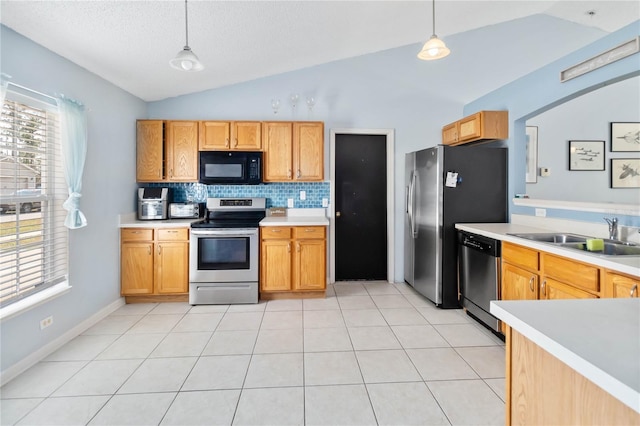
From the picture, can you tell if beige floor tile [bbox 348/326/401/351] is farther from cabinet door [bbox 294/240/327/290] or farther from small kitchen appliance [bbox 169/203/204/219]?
small kitchen appliance [bbox 169/203/204/219]

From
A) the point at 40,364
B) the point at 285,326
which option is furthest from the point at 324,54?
the point at 40,364

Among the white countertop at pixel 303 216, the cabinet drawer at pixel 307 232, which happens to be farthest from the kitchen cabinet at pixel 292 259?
the white countertop at pixel 303 216

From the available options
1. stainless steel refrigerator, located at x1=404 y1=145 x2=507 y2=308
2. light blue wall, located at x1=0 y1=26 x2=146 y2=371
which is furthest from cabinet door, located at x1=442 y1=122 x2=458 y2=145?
light blue wall, located at x1=0 y1=26 x2=146 y2=371

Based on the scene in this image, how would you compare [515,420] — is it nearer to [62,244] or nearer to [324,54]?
[62,244]

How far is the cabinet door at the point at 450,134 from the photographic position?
3.76m

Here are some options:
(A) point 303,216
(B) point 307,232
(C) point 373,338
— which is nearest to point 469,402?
(C) point 373,338

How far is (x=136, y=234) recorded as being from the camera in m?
3.37

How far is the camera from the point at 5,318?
6.55ft

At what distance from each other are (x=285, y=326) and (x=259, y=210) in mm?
1621

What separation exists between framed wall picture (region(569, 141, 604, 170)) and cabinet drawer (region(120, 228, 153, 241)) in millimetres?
4533

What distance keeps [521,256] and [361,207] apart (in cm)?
214

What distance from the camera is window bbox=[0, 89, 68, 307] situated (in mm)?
2084

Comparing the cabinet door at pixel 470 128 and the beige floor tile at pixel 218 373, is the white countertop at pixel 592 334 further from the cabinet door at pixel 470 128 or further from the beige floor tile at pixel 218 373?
the cabinet door at pixel 470 128

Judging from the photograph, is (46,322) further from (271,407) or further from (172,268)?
(271,407)
